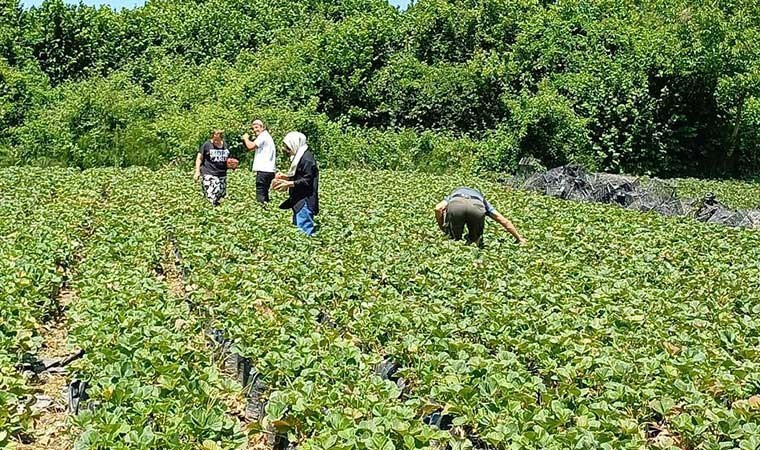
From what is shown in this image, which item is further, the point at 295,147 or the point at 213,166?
the point at 213,166

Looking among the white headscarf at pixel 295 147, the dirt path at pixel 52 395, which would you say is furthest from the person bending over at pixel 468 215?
the dirt path at pixel 52 395

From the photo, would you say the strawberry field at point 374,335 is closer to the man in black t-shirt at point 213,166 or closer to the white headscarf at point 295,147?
the white headscarf at point 295,147

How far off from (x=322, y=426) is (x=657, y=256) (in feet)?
18.5

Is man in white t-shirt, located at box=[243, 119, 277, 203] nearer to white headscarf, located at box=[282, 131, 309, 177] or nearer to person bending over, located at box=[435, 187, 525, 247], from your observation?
white headscarf, located at box=[282, 131, 309, 177]

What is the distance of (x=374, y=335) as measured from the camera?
17.7ft

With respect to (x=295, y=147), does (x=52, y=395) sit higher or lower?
lower

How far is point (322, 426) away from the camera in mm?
3803

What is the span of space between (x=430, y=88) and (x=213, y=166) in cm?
1672

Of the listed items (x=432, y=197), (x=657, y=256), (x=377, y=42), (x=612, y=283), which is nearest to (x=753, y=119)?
(x=377, y=42)

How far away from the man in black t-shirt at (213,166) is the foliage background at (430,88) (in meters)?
10.2

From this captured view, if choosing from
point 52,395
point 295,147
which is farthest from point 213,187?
point 52,395

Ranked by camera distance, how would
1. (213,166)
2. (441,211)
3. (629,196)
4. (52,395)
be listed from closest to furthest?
(52,395), (441,211), (213,166), (629,196)

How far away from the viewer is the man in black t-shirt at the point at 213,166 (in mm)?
11305

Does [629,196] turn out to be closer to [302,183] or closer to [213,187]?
[213,187]
